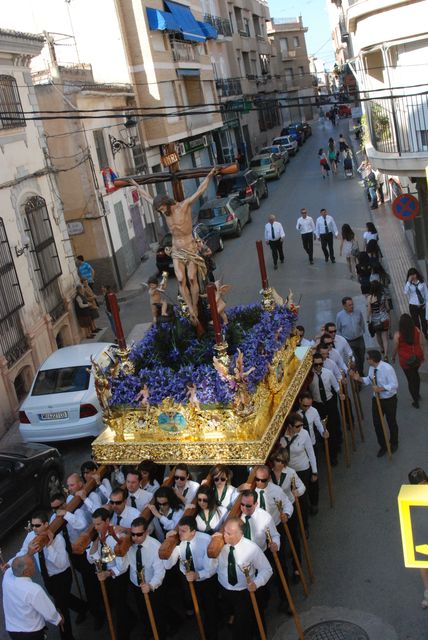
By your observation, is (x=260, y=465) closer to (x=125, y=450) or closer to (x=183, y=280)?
(x=125, y=450)

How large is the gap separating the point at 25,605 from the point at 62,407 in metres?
5.78

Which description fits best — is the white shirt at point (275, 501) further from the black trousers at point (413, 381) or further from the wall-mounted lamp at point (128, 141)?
the wall-mounted lamp at point (128, 141)

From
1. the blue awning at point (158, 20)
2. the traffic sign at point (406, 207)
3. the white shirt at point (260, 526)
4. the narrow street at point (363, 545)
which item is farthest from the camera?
the blue awning at point (158, 20)

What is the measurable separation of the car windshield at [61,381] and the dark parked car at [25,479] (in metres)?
1.66

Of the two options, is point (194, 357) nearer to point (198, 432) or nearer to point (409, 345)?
point (198, 432)

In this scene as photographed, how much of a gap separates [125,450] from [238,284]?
12565mm

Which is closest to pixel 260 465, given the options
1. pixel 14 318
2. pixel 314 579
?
pixel 314 579

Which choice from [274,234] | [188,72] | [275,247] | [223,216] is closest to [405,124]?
[274,234]

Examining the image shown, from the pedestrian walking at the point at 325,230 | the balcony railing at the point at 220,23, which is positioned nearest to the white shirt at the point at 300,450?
the pedestrian walking at the point at 325,230

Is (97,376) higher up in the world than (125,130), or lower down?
lower down

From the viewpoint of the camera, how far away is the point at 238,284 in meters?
20.7

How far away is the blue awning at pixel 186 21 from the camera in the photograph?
30828 mm

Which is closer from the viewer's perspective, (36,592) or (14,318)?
(36,592)

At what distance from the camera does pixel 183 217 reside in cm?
836
